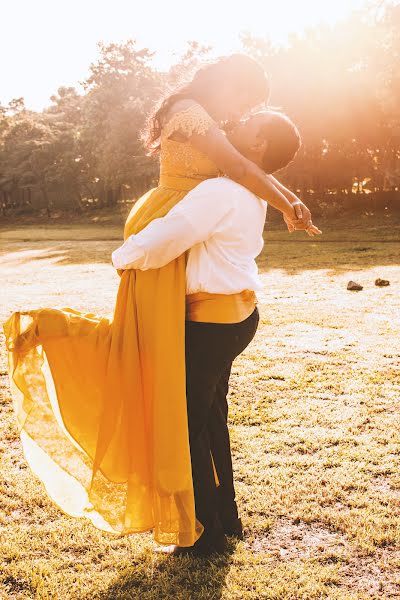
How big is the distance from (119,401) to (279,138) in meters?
1.32

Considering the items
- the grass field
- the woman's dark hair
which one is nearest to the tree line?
the grass field

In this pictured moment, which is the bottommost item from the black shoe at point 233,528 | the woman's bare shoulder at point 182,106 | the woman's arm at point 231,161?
the black shoe at point 233,528

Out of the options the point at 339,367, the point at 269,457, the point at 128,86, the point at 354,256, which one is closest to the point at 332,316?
the point at 339,367

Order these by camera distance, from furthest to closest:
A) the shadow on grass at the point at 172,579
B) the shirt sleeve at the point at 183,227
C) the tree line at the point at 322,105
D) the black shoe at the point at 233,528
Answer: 1. the tree line at the point at 322,105
2. the black shoe at the point at 233,528
3. the shadow on grass at the point at 172,579
4. the shirt sleeve at the point at 183,227

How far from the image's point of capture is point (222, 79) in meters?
2.29

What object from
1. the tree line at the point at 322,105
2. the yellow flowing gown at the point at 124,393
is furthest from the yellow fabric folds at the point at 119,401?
the tree line at the point at 322,105

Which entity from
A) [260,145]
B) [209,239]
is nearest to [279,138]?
[260,145]

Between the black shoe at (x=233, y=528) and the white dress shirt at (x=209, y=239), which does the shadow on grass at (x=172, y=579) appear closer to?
the black shoe at (x=233, y=528)

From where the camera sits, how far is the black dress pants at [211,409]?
2.38m

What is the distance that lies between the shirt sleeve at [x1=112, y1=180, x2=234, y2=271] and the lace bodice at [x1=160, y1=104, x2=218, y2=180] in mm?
188

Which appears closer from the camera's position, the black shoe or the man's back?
the man's back

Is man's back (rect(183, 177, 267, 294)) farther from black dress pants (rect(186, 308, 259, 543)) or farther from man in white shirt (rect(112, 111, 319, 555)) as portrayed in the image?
black dress pants (rect(186, 308, 259, 543))

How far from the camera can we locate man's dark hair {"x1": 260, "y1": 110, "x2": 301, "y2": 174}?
7.38 feet

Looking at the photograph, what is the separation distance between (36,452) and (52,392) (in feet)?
1.00
